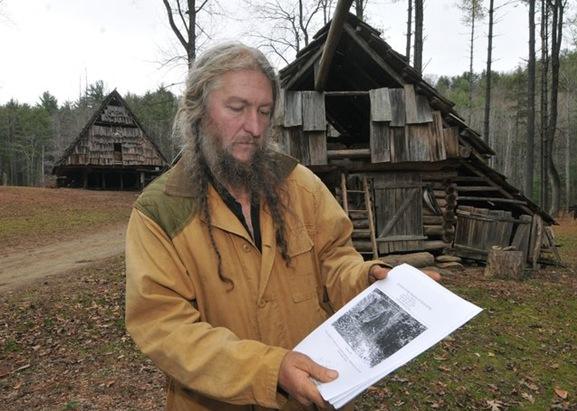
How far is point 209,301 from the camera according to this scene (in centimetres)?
189

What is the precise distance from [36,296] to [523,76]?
37354mm

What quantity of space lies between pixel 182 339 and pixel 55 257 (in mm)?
11826

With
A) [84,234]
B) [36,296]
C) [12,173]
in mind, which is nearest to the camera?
[36,296]

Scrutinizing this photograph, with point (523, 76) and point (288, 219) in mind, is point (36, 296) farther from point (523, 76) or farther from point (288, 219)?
point (523, 76)

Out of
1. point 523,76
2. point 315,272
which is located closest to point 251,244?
point 315,272

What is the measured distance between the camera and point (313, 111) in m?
9.92

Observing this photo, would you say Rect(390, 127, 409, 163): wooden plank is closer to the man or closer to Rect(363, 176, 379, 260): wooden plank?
Rect(363, 176, 379, 260): wooden plank

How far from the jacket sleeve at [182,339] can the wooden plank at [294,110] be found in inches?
327

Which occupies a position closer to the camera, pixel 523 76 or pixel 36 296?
pixel 36 296

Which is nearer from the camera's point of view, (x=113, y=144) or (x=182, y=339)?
(x=182, y=339)

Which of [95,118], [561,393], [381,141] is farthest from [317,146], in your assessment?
[95,118]

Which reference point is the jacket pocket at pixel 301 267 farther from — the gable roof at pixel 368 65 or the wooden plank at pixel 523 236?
the wooden plank at pixel 523 236

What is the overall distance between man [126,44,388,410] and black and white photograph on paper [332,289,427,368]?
0.14m

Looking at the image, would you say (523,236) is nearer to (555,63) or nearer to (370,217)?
(370,217)
